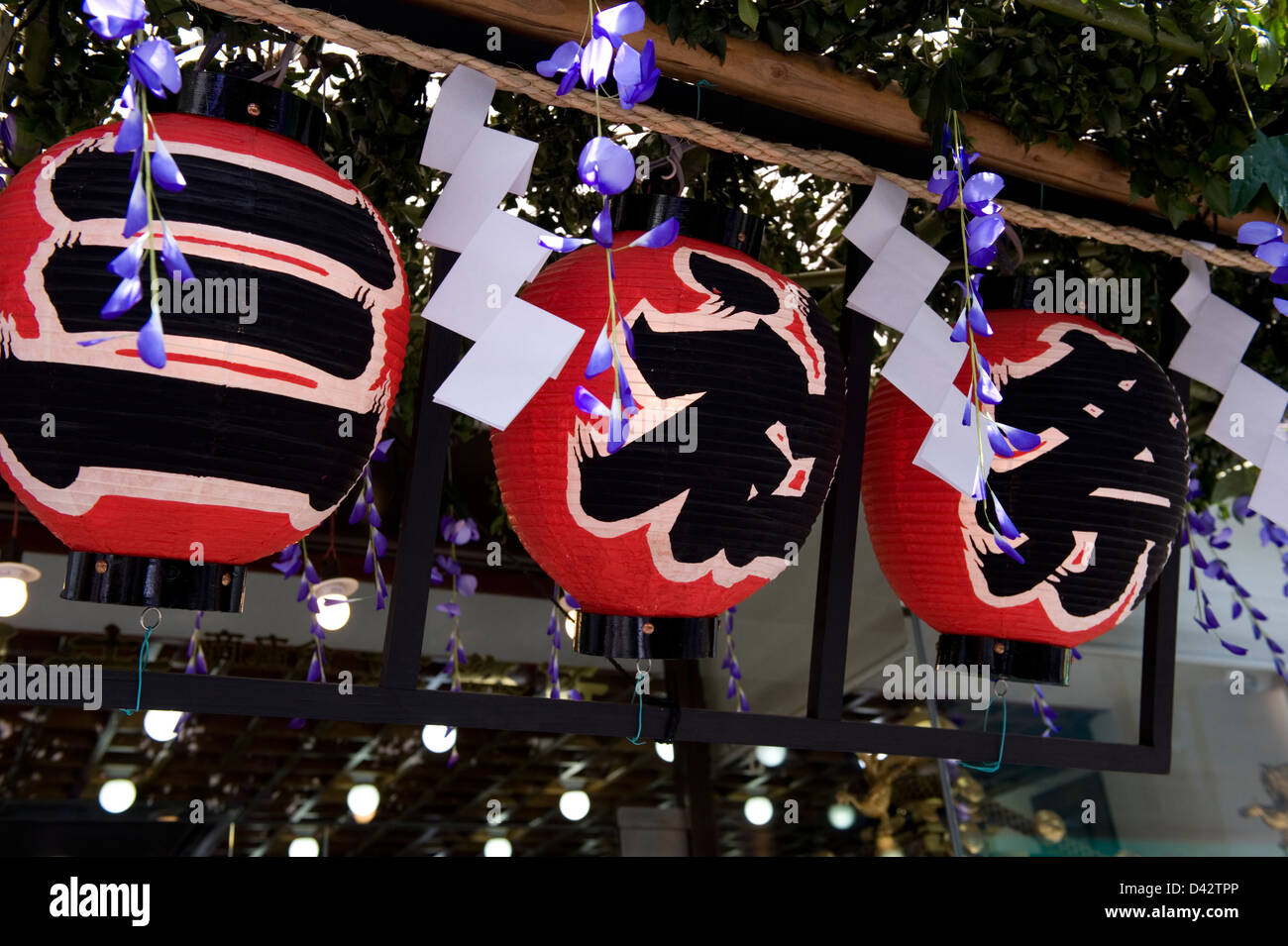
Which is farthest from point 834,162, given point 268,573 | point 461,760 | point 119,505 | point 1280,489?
point 461,760

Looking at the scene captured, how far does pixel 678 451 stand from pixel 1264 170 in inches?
39.7

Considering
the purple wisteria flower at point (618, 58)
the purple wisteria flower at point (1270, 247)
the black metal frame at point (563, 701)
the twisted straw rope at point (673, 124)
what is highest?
the twisted straw rope at point (673, 124)

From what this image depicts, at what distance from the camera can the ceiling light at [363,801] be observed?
466 centimetres

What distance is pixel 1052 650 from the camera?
4.72ft

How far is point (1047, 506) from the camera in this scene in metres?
1.36

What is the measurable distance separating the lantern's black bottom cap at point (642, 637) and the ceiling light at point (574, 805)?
3.84 metres

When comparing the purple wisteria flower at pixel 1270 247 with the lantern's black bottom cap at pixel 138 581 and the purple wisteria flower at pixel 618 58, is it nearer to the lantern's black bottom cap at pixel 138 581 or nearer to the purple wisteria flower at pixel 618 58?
the purple wisteria flower at pixel 618 58

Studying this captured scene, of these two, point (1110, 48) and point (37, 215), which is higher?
point (1110, 48)

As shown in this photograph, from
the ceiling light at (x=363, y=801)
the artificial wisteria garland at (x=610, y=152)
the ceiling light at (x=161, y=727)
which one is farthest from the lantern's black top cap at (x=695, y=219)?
the ceiling light at (x=363, y=801)

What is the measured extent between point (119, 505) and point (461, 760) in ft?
13.5

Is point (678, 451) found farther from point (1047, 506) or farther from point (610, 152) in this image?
point (1047, 506)
